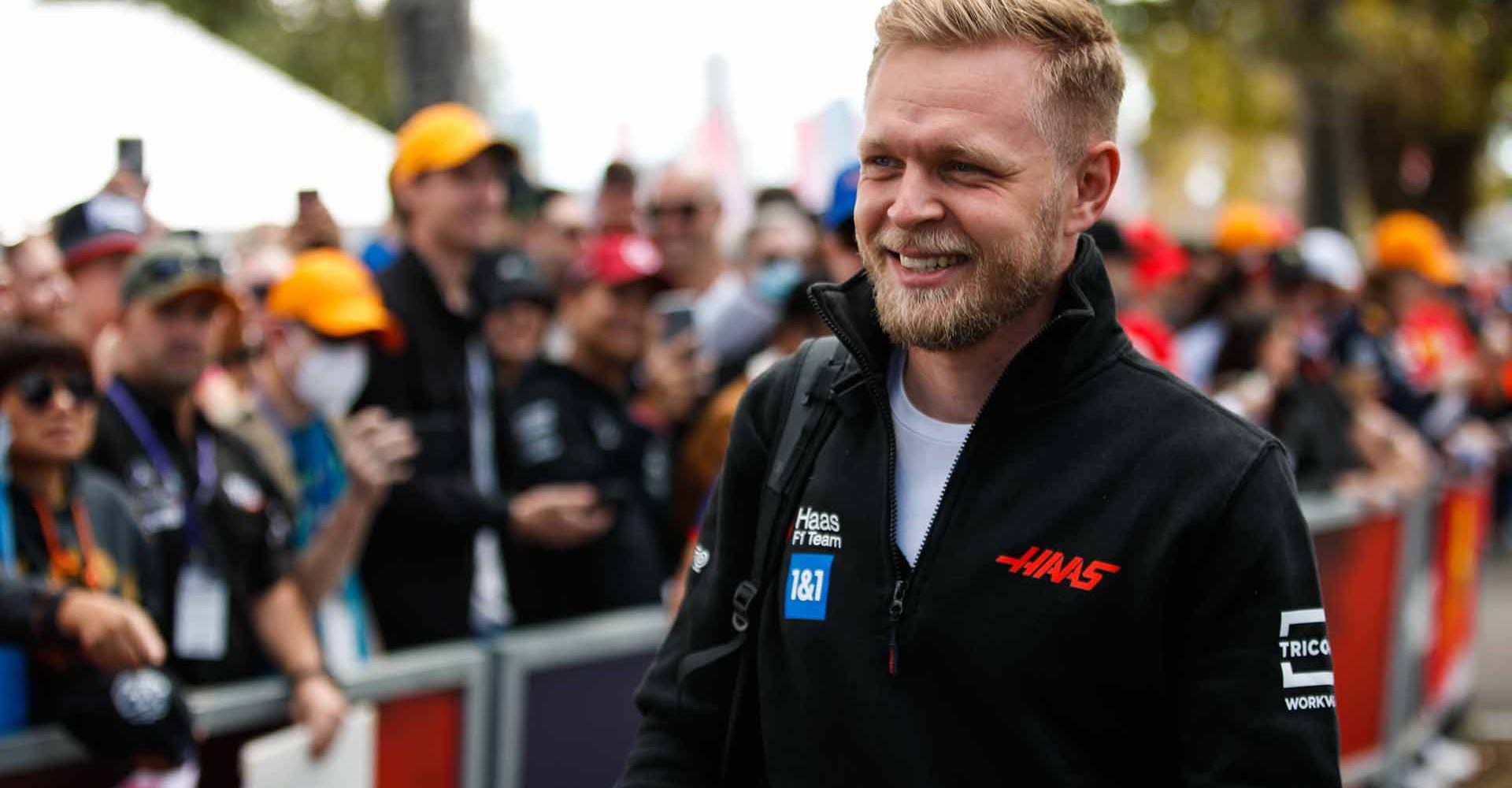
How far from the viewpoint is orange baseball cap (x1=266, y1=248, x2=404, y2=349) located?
449 cm

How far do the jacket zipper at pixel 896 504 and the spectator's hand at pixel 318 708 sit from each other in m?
2.05

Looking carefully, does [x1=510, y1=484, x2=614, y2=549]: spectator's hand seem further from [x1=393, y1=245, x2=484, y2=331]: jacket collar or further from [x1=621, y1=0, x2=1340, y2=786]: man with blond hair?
[x1=621, y1=0, x2=1340, y2=786]: man with blond hair

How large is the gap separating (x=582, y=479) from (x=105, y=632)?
2002 mm

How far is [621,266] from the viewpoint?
5320mm

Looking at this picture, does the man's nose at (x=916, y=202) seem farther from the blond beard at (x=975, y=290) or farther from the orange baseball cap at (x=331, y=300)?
the orange baseball cap at (x=331, y=300)

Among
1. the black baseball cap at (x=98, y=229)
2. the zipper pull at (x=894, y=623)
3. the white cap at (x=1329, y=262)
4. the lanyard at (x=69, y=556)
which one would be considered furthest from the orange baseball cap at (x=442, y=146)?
the white cap at (x=1329, y=262)

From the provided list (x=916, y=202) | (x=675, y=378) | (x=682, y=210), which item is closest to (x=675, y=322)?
(x=682, y=210)

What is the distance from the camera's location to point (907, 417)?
2.16m

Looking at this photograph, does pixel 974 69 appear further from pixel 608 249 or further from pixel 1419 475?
pixel 1419 475

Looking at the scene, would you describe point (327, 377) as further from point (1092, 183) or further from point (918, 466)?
point (1092, 183)

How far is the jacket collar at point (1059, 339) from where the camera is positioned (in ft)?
6.66

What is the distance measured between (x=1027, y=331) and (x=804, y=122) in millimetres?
8730

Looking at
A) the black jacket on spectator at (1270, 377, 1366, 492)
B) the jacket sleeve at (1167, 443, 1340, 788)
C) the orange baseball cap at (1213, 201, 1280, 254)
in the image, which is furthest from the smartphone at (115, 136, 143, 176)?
the orange baseball cap at (1213, 201, 1280, 254)

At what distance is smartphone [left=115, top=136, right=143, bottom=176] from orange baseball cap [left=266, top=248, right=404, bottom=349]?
526mm
